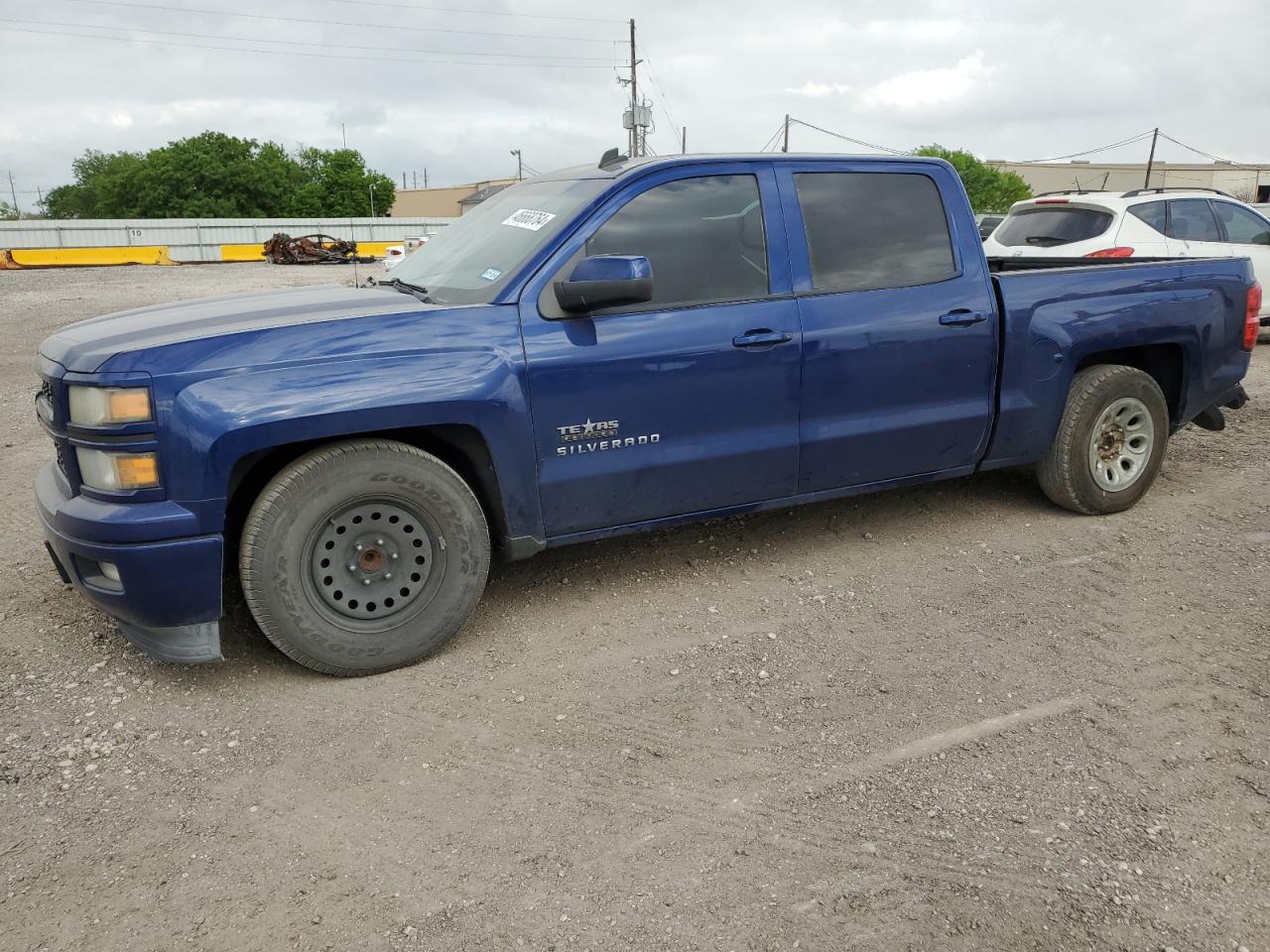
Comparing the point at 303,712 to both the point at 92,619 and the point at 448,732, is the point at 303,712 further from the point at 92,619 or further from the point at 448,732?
the point at 92,619

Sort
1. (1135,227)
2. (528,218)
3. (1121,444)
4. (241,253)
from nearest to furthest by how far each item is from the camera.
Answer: (528,218) < (1121,444) < (1135,227) < (241,253)

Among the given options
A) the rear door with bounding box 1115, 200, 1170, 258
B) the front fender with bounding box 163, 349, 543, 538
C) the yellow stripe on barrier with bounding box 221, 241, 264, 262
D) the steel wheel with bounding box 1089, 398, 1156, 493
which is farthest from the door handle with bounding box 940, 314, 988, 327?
the yellow stripe on barrier with bounding box 221, 241, 264, 262

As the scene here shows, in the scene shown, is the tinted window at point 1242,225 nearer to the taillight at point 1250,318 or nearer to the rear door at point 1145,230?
the rear door at point 1145,230

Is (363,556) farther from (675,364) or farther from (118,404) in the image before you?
(675,364)

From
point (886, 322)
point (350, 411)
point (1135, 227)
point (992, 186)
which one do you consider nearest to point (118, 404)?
point (350, 411)

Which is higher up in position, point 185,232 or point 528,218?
point 185,232

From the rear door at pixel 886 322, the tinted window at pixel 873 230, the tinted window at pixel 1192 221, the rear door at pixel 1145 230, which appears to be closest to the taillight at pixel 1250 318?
the rear door at pixel 886 322

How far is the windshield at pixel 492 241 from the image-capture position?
386 cm

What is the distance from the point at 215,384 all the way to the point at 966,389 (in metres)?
3.22

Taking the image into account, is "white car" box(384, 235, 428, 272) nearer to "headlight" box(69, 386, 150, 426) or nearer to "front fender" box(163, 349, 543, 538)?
"front fender" box(163, 349, 543, 538)

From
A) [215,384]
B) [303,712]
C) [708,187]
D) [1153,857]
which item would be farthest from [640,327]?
[1153,857]

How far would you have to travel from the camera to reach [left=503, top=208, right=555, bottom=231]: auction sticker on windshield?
13.2 ft

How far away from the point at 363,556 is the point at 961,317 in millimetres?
2828

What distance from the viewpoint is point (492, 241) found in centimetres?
419
